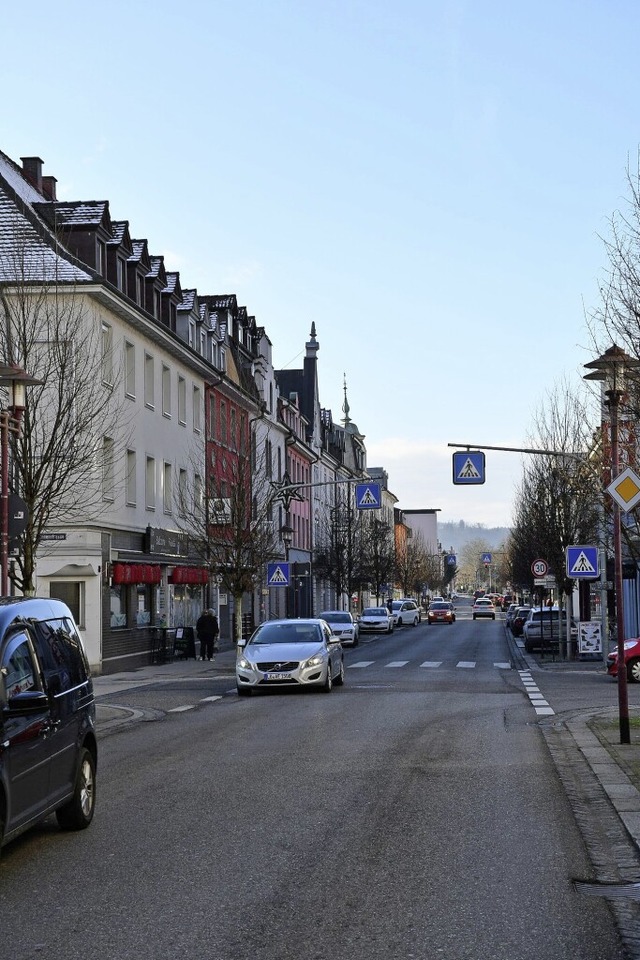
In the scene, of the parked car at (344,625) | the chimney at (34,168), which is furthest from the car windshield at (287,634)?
the parked car at (344,625)

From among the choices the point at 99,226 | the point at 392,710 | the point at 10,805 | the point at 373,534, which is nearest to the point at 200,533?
the point at 99,226

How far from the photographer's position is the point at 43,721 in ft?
27.6

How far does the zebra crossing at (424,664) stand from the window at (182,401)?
37.2ft

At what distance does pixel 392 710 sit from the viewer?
69.7 feet

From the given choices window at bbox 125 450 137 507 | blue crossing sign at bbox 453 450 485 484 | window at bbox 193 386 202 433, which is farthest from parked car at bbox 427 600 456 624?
blue crossing sign at bbox 453 450 485 484

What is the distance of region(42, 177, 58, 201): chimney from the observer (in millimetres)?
43562

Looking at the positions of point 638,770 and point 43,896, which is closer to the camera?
point 43,896

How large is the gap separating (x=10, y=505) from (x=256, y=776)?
6.93 m

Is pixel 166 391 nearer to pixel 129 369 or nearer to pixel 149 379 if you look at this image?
pixel 149 379

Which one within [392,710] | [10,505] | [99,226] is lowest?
[392,710]

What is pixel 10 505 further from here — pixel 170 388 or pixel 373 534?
pixel 373 534

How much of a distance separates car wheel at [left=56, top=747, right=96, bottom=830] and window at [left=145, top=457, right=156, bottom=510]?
32.4 metres

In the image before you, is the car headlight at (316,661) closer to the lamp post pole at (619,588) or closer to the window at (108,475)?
the lamp post pole at (619,588)

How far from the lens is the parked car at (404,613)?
90.1 metres
